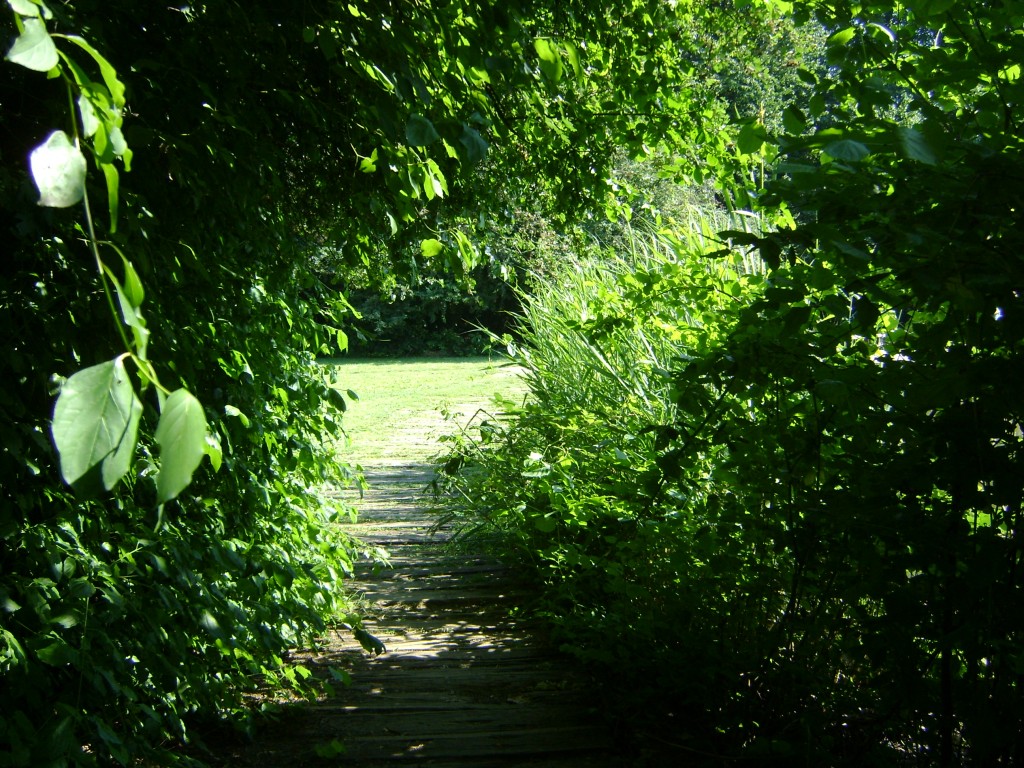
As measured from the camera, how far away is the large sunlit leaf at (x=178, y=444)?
2.55 ft

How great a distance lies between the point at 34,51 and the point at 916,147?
4.03ft

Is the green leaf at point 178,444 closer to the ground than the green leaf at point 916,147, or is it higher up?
closer to the ground

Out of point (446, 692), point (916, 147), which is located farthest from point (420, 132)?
point (446, 692)

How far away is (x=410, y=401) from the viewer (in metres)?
16.5

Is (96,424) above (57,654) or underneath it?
above

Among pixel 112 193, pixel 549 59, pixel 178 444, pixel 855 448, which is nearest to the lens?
pixel 178 444

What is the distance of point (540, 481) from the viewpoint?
4.35m

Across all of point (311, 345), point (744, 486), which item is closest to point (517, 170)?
Result: point (311, 345)

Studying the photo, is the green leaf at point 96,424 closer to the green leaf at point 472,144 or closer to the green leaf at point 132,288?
the green leaf at point 132,288

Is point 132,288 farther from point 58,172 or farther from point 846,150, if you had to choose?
point 846,150

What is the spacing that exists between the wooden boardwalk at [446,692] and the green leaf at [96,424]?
8.58ft

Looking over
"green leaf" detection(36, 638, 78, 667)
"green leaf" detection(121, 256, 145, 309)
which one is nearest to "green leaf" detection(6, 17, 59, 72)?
"green leaf" detection(121, 256, 145, 309)

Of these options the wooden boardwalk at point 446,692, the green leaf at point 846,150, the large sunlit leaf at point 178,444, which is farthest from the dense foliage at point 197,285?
the green leaf at point 846,150

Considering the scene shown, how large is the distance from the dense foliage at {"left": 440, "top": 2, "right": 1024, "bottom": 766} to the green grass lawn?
2078mm
